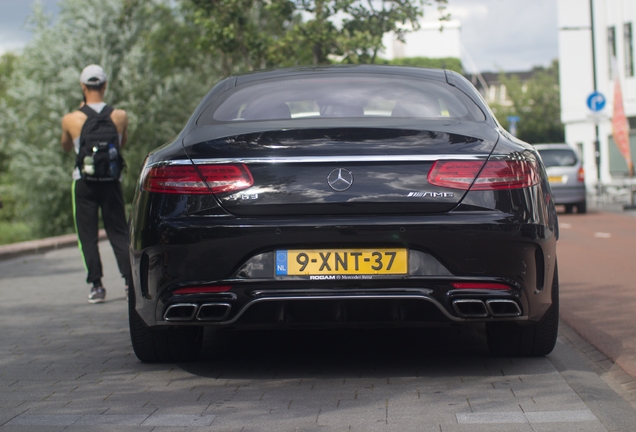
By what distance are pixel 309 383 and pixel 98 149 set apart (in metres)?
3.69

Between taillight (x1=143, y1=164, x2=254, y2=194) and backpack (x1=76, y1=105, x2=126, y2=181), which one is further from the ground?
backpack (x1=76, y1=105, x2=126, y2=181)

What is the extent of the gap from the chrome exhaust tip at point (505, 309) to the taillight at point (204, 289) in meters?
1.17

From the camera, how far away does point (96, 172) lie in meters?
7.62

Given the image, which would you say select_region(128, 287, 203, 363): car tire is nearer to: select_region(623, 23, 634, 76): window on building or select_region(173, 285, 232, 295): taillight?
select_region(173, 285, 232, 295): taillight

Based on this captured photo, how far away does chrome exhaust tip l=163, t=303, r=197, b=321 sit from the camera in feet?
14.5

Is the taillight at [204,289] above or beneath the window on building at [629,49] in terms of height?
beneath

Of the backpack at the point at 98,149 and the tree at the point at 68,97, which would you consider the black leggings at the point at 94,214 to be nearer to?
the backpack at the point at 98,149

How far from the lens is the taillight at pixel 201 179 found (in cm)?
436

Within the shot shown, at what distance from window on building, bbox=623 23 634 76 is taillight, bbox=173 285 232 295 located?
113ft

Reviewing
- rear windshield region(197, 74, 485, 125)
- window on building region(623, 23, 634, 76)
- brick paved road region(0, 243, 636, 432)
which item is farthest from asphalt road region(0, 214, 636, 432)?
window on building region(623, 23, 634, 76)

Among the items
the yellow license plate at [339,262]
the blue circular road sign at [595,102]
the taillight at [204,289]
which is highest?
the blue circular road sign at [595,102]

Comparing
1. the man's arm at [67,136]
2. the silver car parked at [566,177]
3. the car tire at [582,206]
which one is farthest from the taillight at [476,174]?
the car tire at [582,206]

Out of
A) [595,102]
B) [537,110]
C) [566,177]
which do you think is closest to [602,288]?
[566,177]

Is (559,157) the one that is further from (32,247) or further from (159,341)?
(159,341)
